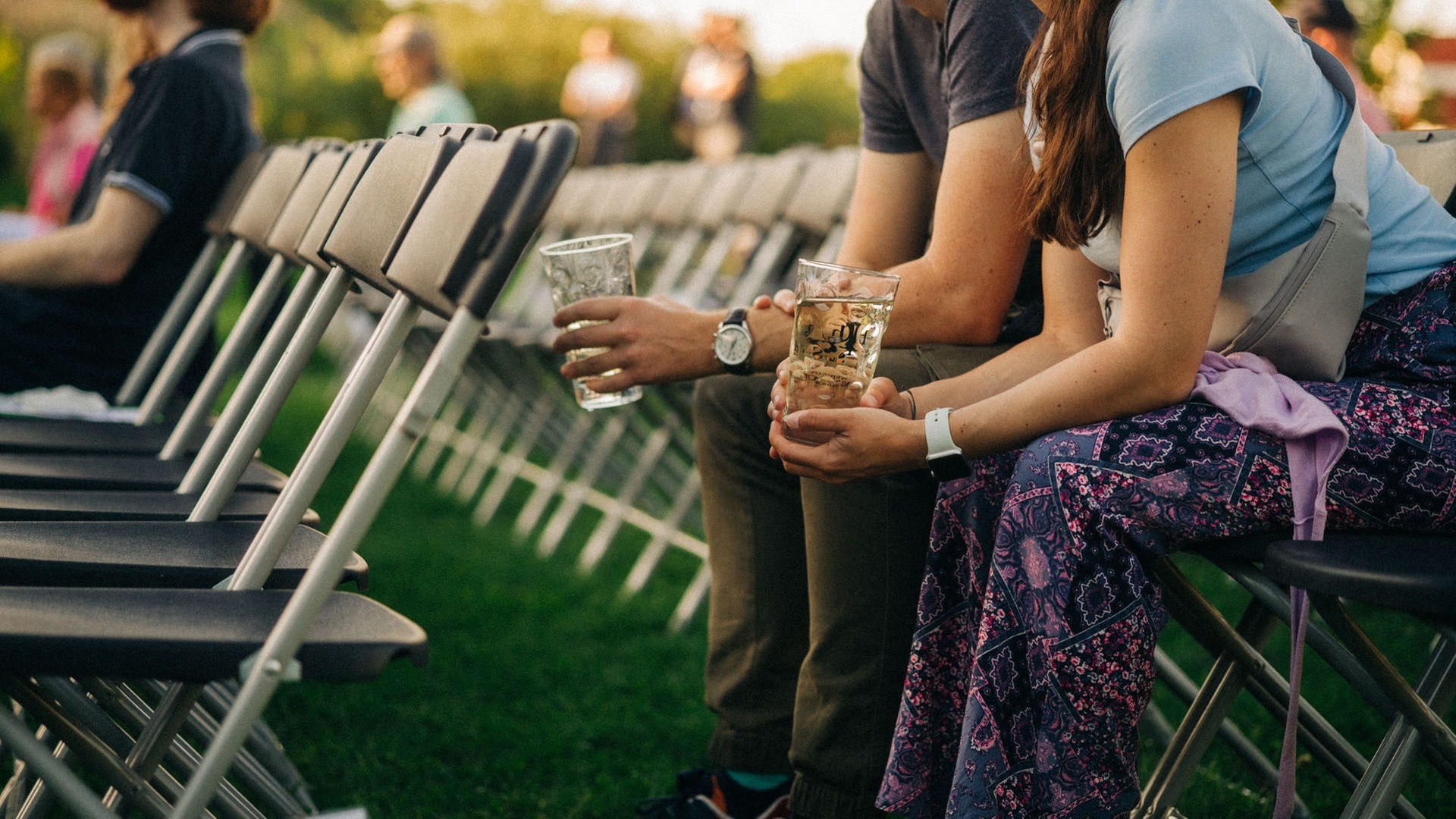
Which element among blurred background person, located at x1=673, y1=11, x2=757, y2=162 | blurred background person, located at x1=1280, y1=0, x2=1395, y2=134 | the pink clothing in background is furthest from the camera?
blurred background person, located at x1=673, y1=11, x2=757, y2=162

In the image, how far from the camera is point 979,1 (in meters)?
1.74

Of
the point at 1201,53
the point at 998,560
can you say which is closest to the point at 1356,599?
the point at 998,560

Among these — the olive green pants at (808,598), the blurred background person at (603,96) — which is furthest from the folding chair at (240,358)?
the blurred background person at (603,96)

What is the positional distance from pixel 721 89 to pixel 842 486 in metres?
7.55

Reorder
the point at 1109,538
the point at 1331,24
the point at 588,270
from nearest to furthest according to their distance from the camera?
the point at 1109,538 < the point at 588,270 < the point at 1331,24

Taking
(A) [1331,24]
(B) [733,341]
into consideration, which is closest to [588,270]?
(B) [733,341]

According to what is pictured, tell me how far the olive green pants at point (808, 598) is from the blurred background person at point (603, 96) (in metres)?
7.95

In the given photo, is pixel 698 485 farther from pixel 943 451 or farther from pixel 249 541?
pixel 943 451

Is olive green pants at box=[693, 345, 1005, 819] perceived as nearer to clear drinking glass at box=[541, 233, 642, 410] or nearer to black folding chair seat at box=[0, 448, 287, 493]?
clear drinking glass at box=[541, 233, 642, 410]

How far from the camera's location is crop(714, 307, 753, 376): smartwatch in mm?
1790

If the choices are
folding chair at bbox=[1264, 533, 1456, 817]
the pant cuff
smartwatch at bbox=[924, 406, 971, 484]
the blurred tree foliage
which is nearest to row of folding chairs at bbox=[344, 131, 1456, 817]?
folding chair at bbox=[1264, 533, 1456, 817]

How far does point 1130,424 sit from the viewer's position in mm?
1374

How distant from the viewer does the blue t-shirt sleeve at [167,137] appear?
8.59 ft

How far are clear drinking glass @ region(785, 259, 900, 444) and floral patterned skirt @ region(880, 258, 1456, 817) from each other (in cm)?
21
